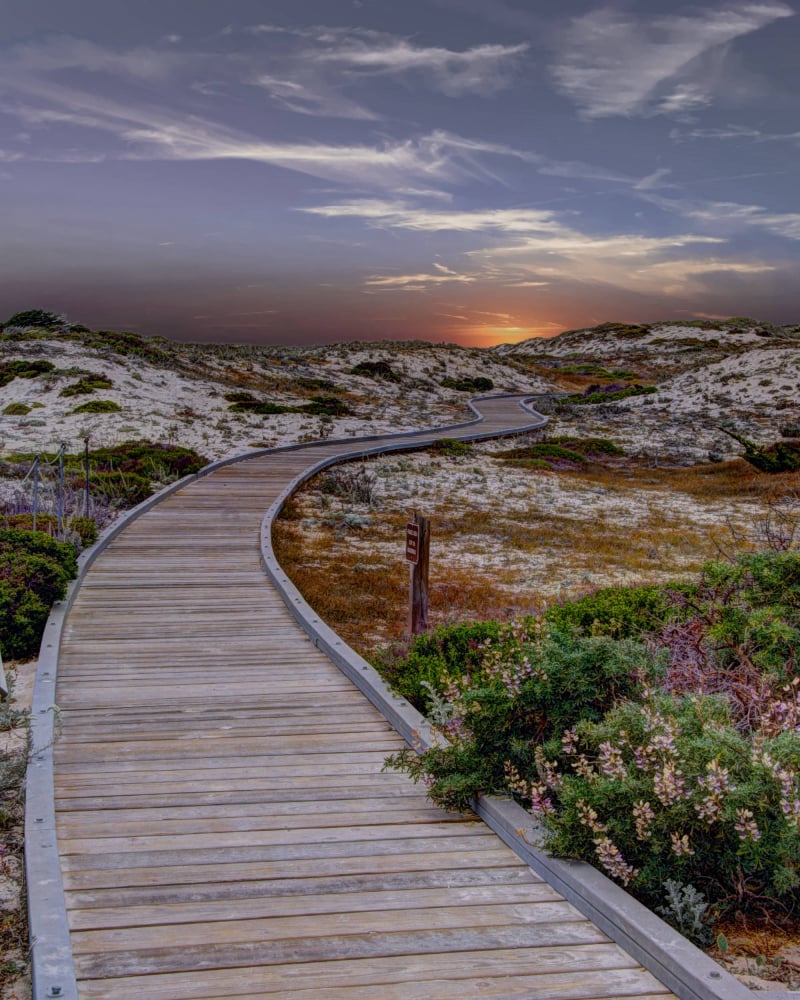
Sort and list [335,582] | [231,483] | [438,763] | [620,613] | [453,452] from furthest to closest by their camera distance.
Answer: [453,452] < [231,483] < [335,582] < [620,613] < [438,763]

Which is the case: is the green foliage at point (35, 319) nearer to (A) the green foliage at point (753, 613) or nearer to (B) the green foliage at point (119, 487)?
(B) the green foliage at point (119, 487)

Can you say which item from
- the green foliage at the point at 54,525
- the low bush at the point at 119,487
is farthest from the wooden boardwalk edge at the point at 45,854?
the low bush at the point at 119,487

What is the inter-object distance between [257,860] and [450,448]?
27.6 metres

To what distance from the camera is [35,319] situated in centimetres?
5872

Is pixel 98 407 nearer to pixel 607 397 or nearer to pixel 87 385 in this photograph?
pixel 87 385

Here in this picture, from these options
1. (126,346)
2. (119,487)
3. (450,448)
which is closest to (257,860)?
(119,487)

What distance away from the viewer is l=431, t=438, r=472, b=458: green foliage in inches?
Result: 1224

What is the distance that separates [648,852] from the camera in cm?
411

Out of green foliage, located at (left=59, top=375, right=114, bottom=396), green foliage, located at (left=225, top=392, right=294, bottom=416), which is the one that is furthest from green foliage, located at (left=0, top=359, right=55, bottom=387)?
green foliage, located at (left=225, top=392, right=294, bottom=416)

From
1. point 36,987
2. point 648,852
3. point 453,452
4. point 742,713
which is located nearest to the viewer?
point 36,987

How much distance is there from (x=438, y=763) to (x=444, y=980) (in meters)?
1.76

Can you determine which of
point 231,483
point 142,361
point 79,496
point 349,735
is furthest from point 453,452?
point 349,735

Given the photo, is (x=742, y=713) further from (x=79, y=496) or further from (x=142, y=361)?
(x=142, y=361)

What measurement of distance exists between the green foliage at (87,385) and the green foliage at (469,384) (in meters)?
28.4
